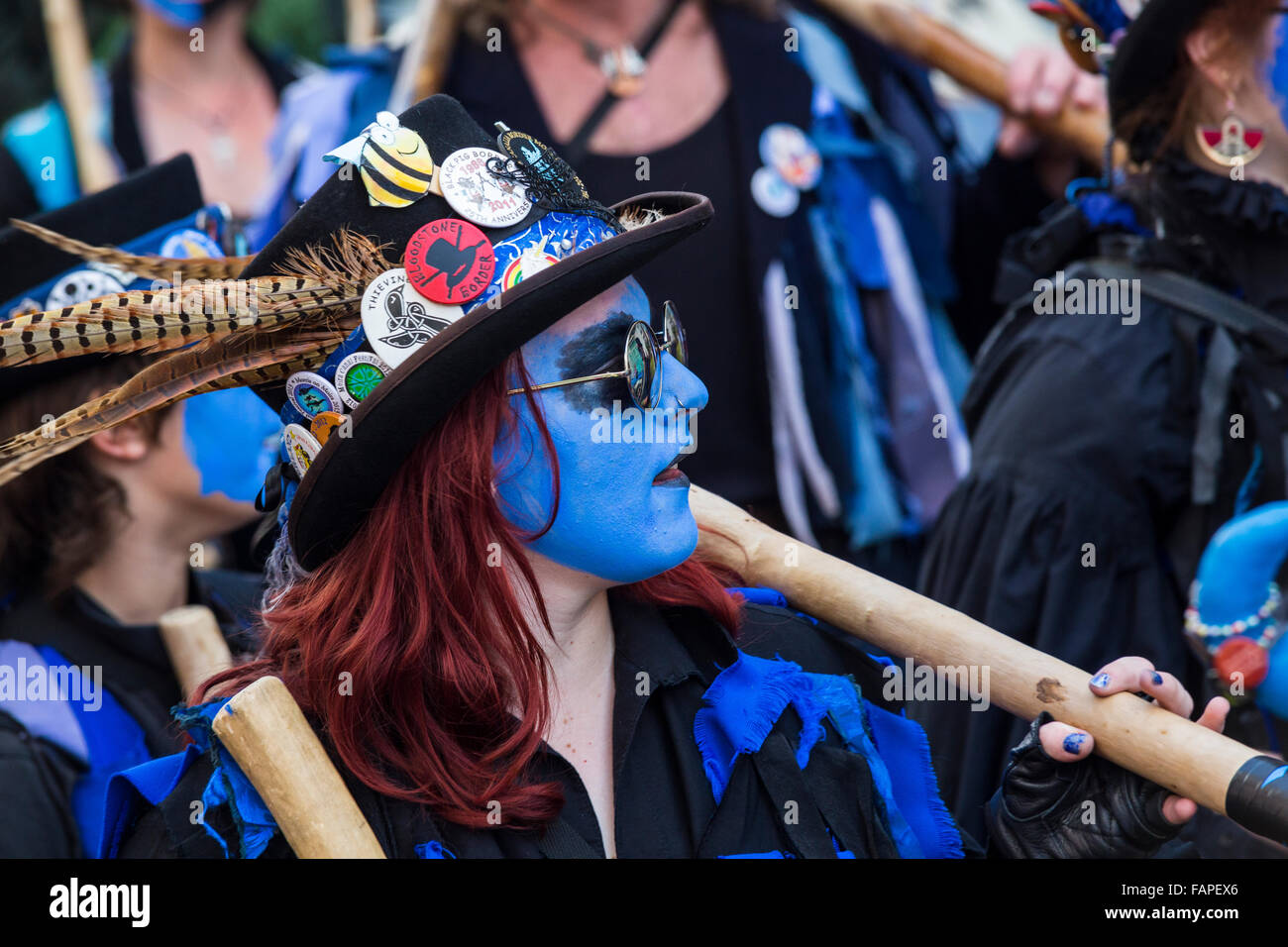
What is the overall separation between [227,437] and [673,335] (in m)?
1.28

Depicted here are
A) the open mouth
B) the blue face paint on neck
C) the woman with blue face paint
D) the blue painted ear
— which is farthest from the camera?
the blue face paint on neck

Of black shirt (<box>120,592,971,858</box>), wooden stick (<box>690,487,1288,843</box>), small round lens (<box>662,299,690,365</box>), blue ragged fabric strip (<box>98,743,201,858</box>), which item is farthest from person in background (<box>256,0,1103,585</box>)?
blue ragged fabric strip (<box>98,743,201,858</box>)

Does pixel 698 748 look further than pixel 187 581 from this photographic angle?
No

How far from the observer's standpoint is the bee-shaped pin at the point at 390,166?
5.77ft

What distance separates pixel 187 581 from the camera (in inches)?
118

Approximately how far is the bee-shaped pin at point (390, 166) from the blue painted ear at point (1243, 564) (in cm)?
127

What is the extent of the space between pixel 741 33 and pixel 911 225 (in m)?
0.68

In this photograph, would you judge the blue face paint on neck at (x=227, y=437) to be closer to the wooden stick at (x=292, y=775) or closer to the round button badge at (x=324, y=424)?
the round button badge at (x=324, y=424)

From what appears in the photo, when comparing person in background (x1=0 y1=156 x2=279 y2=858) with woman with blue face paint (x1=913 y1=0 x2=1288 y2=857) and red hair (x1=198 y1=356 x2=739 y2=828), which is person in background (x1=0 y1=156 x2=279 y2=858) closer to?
red hair (x1=198 y1=356 x2=739 y2=828)

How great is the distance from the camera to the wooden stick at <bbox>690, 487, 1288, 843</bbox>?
63.3 inches

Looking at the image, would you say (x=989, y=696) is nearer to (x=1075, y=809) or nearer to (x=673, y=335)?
(x=1075, y=809)

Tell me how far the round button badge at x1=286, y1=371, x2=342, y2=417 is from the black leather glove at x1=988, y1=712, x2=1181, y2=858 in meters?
0.95
